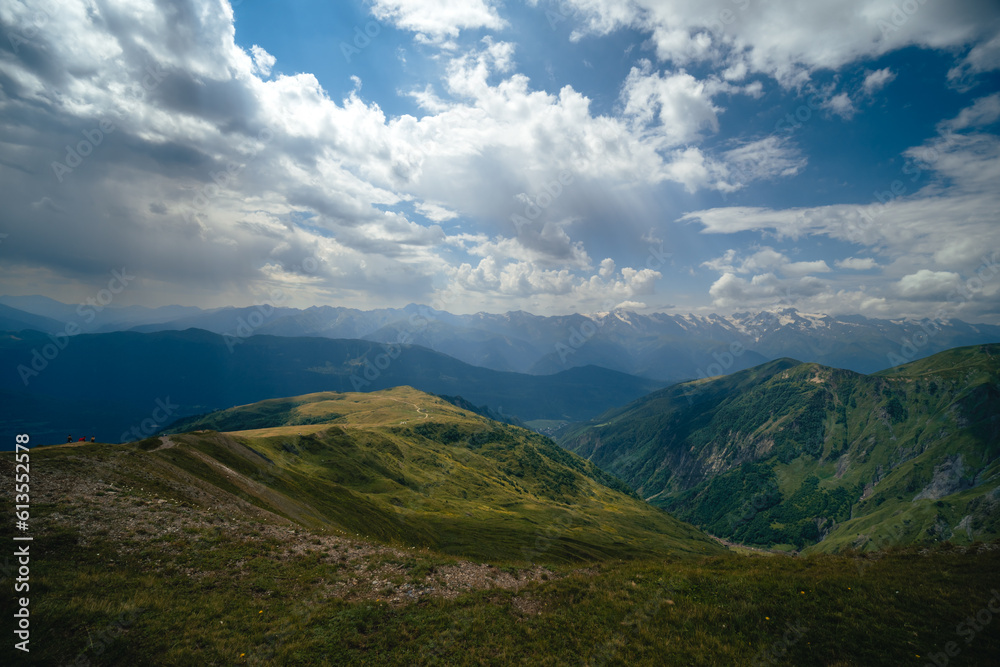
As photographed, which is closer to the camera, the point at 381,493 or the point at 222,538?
the point at 222,538

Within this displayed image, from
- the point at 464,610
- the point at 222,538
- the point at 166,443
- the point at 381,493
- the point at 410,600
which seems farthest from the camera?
the point at 381,493

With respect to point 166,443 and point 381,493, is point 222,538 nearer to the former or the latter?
point 166,443

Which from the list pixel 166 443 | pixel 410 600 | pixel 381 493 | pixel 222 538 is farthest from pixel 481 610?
pixel 381 493

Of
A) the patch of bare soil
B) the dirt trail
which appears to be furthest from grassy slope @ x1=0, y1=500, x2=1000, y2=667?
the dirt trail

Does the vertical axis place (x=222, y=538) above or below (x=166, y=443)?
above

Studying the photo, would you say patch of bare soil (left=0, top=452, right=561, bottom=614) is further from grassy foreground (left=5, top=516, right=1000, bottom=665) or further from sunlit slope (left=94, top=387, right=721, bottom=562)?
sunlit slope (left=94, top=387, right=721, bottom=562)

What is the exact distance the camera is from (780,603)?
65.2ft

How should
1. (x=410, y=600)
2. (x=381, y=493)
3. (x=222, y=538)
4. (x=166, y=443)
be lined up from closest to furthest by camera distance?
1. (x=410, y=600)
2. (x=222, y=538)
3. (x=166, y=443)
4. (x=381, y=493)

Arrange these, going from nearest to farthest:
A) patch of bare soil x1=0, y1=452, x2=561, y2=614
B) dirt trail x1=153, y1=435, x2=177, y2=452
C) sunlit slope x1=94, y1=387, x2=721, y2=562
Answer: patch of bare soil x1=0, y1=452, x2=561, y2=614 → sunlit slope x1=94, y1=387, x2=721, y2=562 → dirt trail x1=153, y1=435, x2=177, y2=452

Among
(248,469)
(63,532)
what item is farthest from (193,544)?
(248,469)

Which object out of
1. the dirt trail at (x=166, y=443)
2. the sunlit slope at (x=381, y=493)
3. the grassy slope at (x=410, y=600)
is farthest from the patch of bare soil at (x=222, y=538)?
the dirt trail at (x=166, y=443)

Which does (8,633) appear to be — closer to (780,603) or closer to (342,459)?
(780,603)

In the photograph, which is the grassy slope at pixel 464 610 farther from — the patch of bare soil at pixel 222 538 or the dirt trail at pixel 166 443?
the dirt trail at pixel 166 443

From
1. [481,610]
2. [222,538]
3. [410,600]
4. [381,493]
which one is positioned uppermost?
[222,538]
